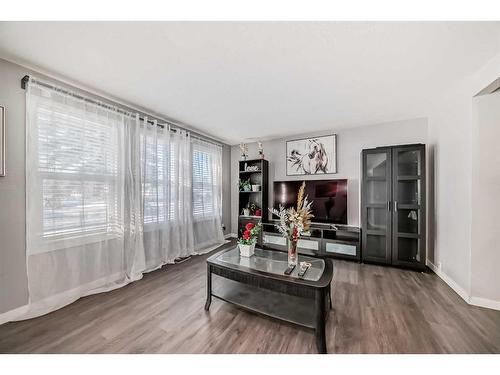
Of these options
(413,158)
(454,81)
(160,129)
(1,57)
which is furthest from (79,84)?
(413,158)

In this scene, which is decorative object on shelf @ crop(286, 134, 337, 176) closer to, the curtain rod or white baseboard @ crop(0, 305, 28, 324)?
the curtain rod

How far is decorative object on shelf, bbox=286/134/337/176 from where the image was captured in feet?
11.8

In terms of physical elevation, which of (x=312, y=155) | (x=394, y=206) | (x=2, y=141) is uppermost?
(x=312, y=155)

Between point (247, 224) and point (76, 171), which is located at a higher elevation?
point (76, 171)

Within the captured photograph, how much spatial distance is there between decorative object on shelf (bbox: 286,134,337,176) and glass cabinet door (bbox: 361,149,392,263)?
658mm

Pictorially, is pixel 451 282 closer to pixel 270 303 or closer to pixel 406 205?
pixel 406 205

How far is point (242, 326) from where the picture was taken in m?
1.58

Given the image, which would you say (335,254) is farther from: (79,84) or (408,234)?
(79,84)

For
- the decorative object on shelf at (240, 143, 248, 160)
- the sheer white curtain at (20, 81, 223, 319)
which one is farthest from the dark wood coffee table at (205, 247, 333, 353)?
the decorative object on shelf at (240, 143, 248, 160)

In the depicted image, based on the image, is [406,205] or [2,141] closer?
[2,141]

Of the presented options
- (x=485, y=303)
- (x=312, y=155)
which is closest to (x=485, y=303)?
(x=485, y=303)

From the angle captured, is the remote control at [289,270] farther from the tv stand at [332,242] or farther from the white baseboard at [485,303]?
the white baseboard at [485,303]

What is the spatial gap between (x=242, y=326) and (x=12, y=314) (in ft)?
6.59

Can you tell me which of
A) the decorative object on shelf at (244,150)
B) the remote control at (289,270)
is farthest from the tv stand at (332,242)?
the decorative object on shelf at (244,150)
